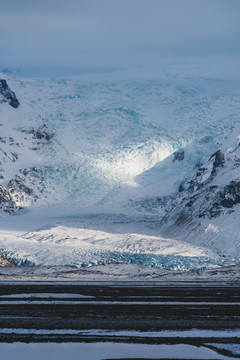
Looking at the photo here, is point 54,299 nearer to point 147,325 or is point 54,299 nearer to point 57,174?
point 147,325

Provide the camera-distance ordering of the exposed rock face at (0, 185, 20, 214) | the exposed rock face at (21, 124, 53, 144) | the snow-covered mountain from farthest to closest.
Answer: the exposed rock face at (21, 124, 53, 144) < the exposed rock face at (0, 185, 20, 214) < the snow-covered mountain

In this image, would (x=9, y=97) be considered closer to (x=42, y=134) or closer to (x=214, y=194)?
(x=42, y=134)

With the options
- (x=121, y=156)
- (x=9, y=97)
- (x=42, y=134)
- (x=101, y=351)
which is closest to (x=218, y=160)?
(x=121, y=156)

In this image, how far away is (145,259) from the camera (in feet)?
250

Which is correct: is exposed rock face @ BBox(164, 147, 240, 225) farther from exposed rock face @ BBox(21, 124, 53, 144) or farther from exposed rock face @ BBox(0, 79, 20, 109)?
exposed rock face @ BBox(0, 79, 20, 109)

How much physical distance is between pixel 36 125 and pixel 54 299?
172 meters

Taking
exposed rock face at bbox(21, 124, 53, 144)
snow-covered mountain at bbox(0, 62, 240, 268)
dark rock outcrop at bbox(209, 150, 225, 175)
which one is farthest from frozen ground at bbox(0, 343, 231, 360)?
exposed rock face at bbox(21, 124, 53, 144)

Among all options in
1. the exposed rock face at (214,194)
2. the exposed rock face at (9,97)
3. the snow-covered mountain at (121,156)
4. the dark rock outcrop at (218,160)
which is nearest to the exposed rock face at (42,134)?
the snow-covered mountain at (121,156)

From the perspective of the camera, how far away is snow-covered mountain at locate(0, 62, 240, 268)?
4929 inches

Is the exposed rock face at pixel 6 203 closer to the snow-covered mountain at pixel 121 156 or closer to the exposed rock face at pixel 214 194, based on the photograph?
the snow-covered mountain at pixel 121 156

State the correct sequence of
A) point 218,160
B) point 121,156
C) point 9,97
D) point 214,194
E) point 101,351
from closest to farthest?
1. point 101,351
2. point 214,194
3. point 218,160
4. point 121,156
5. point 9,97

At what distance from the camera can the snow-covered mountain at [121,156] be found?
125 meters

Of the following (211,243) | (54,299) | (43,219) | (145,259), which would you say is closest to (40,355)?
(54,299)

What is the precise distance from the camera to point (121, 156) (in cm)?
16162
